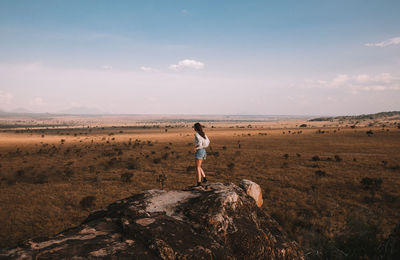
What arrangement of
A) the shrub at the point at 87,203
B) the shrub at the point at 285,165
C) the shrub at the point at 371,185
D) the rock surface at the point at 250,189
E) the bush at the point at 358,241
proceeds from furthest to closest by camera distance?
the shrub at the point at 285,165 < the shrub at the point at 371,185 < the shrub at the point at 87,203 < the rock surface at the point at 250,189 < the bush at the point at 358,241

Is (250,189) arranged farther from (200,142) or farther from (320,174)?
(320,174)

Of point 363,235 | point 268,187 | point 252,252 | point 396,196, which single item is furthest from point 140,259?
point 396,196

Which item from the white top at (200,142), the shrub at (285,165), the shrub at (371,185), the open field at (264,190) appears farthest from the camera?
the shrub at (285,165)

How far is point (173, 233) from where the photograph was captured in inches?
165

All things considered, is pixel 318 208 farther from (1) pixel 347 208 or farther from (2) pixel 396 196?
(2) pixel 396 196

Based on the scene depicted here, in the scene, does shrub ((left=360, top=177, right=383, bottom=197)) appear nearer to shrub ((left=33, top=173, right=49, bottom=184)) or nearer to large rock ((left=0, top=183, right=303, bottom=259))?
large rock ((left=0, top=183, right=303, bottom=259))

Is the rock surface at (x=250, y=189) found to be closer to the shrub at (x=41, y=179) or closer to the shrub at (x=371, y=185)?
the shrub at (x=371, y=185)

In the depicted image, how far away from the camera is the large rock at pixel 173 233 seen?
145 inches

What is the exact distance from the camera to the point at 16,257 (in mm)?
3375

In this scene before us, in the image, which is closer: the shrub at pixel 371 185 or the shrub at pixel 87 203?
the shrub at pixel 87 203

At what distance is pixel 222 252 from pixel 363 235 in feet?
18.5

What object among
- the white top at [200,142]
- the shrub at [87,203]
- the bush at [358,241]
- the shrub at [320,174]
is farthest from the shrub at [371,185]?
the shrub at [87,203]

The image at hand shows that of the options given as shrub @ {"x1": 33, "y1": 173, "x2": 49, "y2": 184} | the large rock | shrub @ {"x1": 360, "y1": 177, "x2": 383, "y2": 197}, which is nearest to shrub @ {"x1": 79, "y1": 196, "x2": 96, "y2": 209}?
the large rock

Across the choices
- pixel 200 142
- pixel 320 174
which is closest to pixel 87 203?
pixel 200 142
